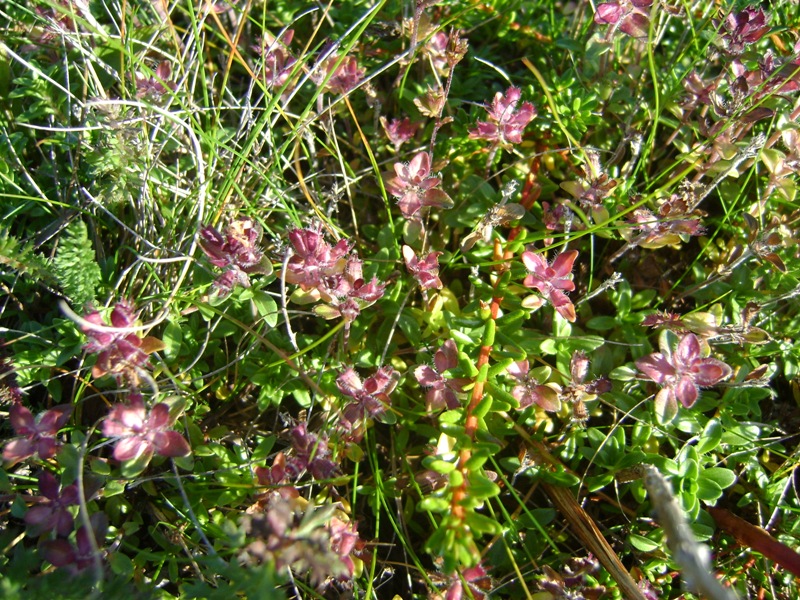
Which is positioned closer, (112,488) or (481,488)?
(481,488)

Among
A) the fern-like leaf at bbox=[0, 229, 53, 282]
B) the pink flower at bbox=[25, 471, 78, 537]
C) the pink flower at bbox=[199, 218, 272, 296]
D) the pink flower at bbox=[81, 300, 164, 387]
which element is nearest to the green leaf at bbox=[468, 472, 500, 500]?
the pink flower at bbox=[199, 218, 272, 296]

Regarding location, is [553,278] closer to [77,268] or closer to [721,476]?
[721,476]

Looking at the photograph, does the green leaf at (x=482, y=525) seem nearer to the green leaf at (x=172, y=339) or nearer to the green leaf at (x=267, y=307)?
the green leaf at (x=267, y=307)

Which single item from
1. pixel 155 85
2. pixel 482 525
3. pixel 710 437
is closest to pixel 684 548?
pixel 482 525

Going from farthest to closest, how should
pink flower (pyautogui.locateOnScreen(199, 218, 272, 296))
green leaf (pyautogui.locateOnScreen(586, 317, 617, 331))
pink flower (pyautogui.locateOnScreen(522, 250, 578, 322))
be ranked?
1. green leaf (pyautogui.locateOnScreen(586, 317, 617, 331))
2. pink flower (pyautogui.locateOnScreen(522, 250, 578, 322))
3. pink flower (pyautogui.locateOnScreen(199, 218, 272, 296))

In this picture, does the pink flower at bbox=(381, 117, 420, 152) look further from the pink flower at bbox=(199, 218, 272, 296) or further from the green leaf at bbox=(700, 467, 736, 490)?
the green leaf at bbox=(700, 467, 736, 490)

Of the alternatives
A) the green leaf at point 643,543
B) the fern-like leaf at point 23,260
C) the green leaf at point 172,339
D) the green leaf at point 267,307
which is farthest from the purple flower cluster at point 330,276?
the green leaf at point 643,543
